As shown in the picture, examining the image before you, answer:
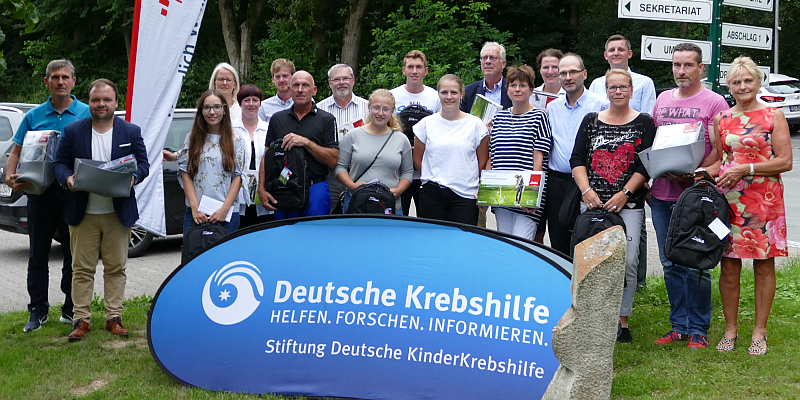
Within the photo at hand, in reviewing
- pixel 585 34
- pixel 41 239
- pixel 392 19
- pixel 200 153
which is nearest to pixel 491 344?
pixel 200 153

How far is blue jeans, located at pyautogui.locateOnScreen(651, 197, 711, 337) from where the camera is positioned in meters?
5.43

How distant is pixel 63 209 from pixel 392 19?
14286 millimetres

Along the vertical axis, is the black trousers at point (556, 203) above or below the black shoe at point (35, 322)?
above

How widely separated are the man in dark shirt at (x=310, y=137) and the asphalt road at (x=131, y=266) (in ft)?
7.53

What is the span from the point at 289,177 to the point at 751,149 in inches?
128

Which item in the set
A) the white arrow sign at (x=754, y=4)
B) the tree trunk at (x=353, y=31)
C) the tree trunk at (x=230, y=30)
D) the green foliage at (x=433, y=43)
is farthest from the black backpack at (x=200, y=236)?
the tree trunk at (x=230, y=30)

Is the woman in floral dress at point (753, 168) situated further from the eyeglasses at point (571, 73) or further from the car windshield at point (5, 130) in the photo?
the car windshield at point (5, 130)

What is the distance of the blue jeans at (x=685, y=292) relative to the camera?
17.8 feet

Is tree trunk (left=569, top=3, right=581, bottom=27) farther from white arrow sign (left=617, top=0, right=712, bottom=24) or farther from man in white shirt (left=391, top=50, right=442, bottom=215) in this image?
man in white shirt (left=391, top=50, right=442, bottom=215)

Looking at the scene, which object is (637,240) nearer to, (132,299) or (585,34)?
(132,299)

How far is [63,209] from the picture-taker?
20.1 ft

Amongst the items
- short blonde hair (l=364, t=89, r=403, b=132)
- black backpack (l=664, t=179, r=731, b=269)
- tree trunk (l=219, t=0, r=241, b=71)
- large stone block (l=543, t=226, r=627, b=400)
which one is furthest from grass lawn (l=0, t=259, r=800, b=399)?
tree trunk (l=219, t=0, r=241, b=71)

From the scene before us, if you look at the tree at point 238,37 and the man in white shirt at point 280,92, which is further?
the tree at point 238,37

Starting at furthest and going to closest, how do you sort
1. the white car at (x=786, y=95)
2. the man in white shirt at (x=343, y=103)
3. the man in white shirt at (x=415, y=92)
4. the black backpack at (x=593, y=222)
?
the white car at (x=786, y=95), the man in white shirt at (x=415, y=92), the man in white shirt at (x=343, y=103), the black backpack at (x=593, y=222)
